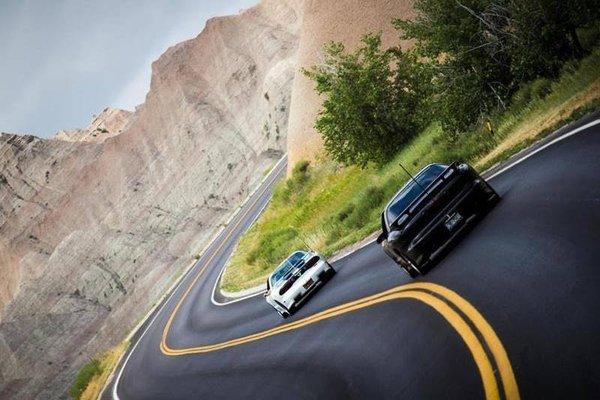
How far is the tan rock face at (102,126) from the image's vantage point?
10862 cm

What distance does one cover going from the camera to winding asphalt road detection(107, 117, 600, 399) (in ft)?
17.3

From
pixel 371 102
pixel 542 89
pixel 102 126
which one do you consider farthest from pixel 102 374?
pixel 102 126

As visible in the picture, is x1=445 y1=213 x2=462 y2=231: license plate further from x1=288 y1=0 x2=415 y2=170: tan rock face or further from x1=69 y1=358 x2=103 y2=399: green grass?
x1=69 y1=358 x2=103 y2=399: green grass

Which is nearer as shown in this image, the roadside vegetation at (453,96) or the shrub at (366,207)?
the roadside vegetation at (453,96)

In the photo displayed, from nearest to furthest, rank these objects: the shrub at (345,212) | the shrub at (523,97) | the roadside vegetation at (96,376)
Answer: the shrub at (523,97) < the shrub at (345,212) < the roadside vegetation at (96,376)

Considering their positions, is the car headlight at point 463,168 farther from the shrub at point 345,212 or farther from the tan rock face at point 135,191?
the tan rock face at point 135,191

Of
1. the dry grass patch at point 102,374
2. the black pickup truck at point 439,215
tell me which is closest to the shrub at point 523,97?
the black pickup truck at point 439,215

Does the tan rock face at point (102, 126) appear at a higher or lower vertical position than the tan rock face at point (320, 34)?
higher

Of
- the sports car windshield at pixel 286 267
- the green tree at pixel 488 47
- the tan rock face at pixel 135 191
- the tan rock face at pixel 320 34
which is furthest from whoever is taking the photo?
the tan rock face at pixel 135 191

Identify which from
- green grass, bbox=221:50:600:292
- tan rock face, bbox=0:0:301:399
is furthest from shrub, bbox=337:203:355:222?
tan rock face, bbox=0:0:301:399

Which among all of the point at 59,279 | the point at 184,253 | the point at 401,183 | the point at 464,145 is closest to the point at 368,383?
the point at 464,145

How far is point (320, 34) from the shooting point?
39969 mm

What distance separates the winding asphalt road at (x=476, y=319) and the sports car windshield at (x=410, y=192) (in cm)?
126

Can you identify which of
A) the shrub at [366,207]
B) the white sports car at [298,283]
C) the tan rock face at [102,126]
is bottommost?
the shrub at [366,207]
